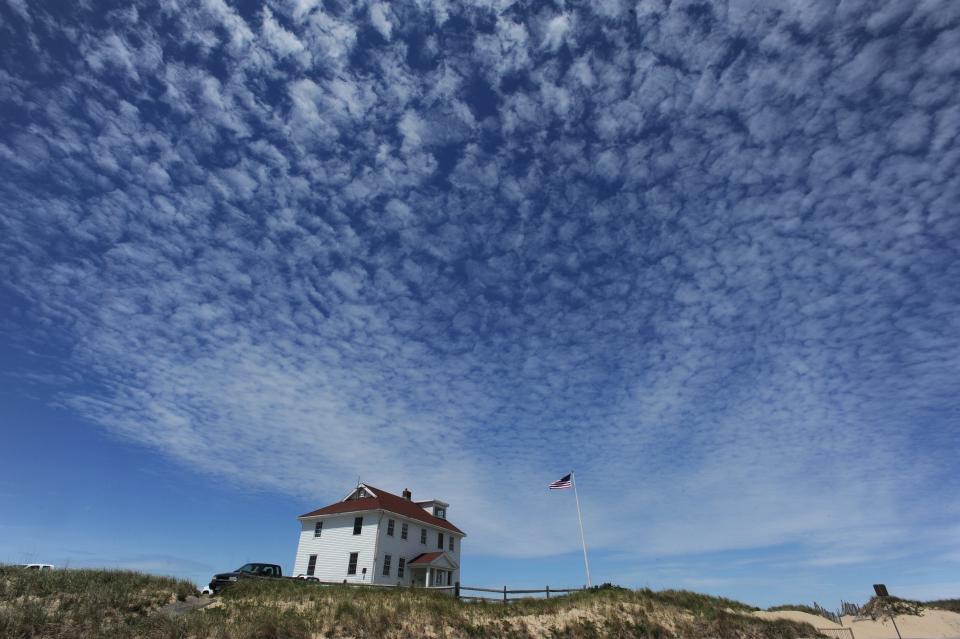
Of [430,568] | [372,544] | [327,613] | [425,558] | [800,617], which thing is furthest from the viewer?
[425,558]

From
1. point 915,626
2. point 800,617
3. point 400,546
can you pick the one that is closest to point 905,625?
point 915,626

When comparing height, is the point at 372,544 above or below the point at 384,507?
below

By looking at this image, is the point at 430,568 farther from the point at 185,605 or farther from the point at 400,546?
the point at 185,605

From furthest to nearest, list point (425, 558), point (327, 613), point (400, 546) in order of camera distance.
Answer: point (425, 558) < point (400, 546) < point (327, 613)

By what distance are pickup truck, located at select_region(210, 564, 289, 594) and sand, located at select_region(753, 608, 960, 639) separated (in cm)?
3264

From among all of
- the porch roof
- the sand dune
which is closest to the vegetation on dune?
the sand dune

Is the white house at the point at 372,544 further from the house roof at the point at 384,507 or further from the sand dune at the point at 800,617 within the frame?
the sand dune at the point at 800,617

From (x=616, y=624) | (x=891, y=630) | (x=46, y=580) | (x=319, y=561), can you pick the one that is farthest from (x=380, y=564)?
(x=891, y=630)

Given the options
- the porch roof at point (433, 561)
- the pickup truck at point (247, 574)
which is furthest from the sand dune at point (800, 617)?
the pickup truck at point (247, 574)

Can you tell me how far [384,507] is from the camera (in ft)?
145

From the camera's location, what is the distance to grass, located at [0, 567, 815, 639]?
18.9 meters

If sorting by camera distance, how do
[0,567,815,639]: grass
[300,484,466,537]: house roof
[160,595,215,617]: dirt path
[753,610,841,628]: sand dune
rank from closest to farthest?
[0,567,815,639]: grass
[160,595,215,617]: dirt path
[753,610,841,628]: sand dune
[300,484,466,537]: house roof

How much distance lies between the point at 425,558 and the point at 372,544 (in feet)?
22.0

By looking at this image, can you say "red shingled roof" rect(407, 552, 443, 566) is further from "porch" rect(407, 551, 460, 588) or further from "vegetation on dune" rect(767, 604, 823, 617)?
"vegetation on dune" rect(767, 604, 823, 617)
